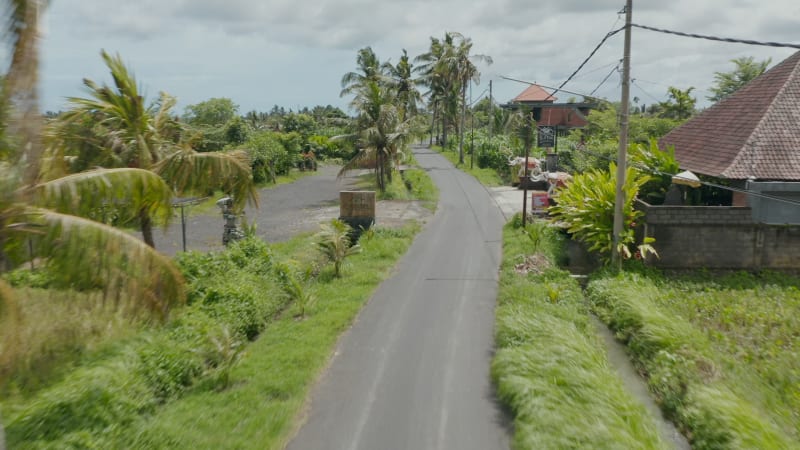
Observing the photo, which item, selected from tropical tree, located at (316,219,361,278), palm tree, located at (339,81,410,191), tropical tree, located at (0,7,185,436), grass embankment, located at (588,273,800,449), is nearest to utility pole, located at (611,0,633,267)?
grass embankment, located at (588,273,800,449)

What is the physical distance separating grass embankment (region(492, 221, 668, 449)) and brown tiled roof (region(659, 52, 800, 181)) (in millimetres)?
7190

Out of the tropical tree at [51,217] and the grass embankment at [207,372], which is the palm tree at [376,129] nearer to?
the grass embankment at [207,372]

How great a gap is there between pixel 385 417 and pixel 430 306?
552cm

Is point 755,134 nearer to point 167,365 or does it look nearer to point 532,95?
point 167,365

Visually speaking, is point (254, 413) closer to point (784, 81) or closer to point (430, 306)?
point (430, 306)

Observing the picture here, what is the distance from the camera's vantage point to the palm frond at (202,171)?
11.7 metres

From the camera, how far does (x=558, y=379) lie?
30.3 ft

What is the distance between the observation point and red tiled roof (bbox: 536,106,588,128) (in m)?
68.8

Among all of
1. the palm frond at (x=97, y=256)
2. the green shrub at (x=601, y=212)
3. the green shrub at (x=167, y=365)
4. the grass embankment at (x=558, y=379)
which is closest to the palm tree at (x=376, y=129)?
the green shrub at (x=601, y=212)

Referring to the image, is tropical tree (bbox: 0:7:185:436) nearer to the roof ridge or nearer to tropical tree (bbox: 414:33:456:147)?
the roof ridge

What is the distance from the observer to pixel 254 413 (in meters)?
8.46

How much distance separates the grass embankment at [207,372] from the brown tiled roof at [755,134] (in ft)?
38.1

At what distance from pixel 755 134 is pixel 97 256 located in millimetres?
18399

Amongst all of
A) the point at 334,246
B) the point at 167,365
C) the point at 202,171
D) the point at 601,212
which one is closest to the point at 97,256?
the point at 167,365
